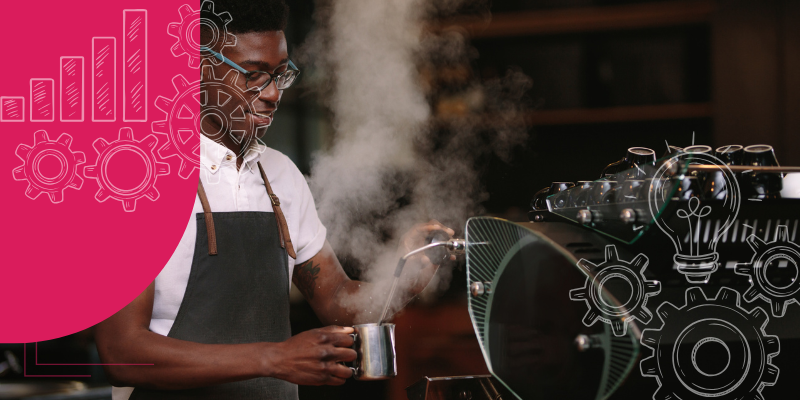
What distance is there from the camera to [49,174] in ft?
5.60

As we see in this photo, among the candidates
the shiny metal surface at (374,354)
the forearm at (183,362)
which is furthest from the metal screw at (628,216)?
the forearm at (183,362)

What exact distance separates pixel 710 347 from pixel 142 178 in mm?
1460

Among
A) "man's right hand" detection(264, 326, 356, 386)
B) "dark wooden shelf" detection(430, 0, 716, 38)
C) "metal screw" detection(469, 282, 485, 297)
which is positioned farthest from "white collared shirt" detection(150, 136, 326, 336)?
"dark wooden shelf" detection(430, 0, 716, 38)

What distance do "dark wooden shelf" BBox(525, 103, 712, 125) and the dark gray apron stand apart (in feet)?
5.89

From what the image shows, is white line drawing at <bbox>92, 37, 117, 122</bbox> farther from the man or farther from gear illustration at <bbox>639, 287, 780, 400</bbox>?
gear illustration at <bbox>639, 287, 780, 400</bbox>

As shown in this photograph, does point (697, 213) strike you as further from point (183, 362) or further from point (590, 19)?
point (590, 19)

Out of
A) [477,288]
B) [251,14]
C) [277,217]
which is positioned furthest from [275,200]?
[477,288]

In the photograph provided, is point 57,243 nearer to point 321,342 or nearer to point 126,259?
point 126,259

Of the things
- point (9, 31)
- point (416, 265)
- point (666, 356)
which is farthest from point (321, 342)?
point (9, 31)

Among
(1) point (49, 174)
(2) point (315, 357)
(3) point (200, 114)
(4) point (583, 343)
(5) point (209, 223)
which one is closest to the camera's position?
(4) point (583, 343)

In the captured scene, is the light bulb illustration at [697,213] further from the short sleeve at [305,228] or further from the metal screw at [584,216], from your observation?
the short sleeve at [305,228]

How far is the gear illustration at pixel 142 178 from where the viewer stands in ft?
5.50

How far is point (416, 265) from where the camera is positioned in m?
1.58

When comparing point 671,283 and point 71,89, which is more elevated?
point 71,89
